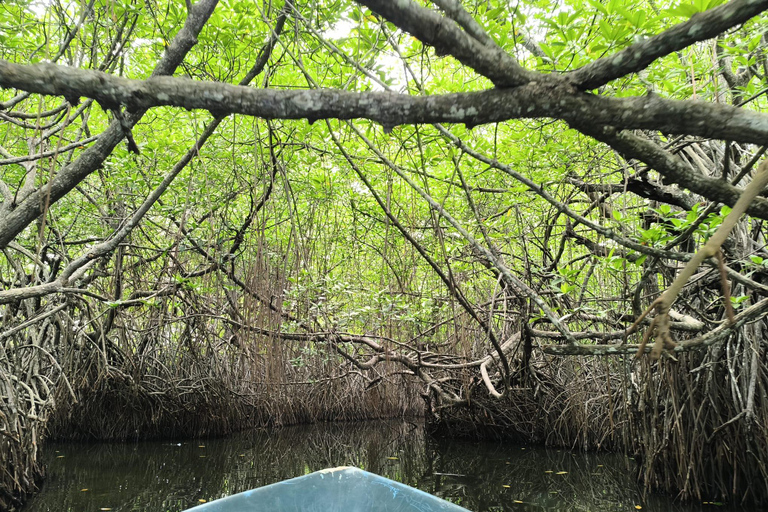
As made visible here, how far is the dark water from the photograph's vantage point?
360cm

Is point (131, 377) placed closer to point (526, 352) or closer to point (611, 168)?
point (526, 352)

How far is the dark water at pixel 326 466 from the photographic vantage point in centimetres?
360

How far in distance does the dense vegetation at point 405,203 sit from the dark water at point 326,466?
34 cm

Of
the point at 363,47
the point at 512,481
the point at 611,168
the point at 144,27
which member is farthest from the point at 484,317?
the point at 144,27

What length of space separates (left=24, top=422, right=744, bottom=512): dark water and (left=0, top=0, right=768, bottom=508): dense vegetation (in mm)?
337

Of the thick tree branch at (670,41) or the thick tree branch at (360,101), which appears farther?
the thick tree branch at (360,101)

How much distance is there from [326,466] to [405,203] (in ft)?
8.93

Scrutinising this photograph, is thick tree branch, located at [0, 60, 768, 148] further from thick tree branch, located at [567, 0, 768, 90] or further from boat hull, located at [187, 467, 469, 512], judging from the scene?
boat hull, located at [187, 467, 469, 512]

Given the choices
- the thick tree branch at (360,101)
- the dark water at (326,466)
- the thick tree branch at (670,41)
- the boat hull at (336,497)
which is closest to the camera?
the thick tree branch at (670,41)

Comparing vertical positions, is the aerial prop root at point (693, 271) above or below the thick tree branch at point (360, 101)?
below

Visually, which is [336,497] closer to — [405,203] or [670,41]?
[670,41]

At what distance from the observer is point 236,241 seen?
4.61m

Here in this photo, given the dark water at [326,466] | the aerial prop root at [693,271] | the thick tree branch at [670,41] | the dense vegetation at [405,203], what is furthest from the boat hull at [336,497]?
the dark water at [326,466]

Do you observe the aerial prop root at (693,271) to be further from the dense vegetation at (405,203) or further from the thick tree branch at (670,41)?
the thick tree branch at (670,41)
